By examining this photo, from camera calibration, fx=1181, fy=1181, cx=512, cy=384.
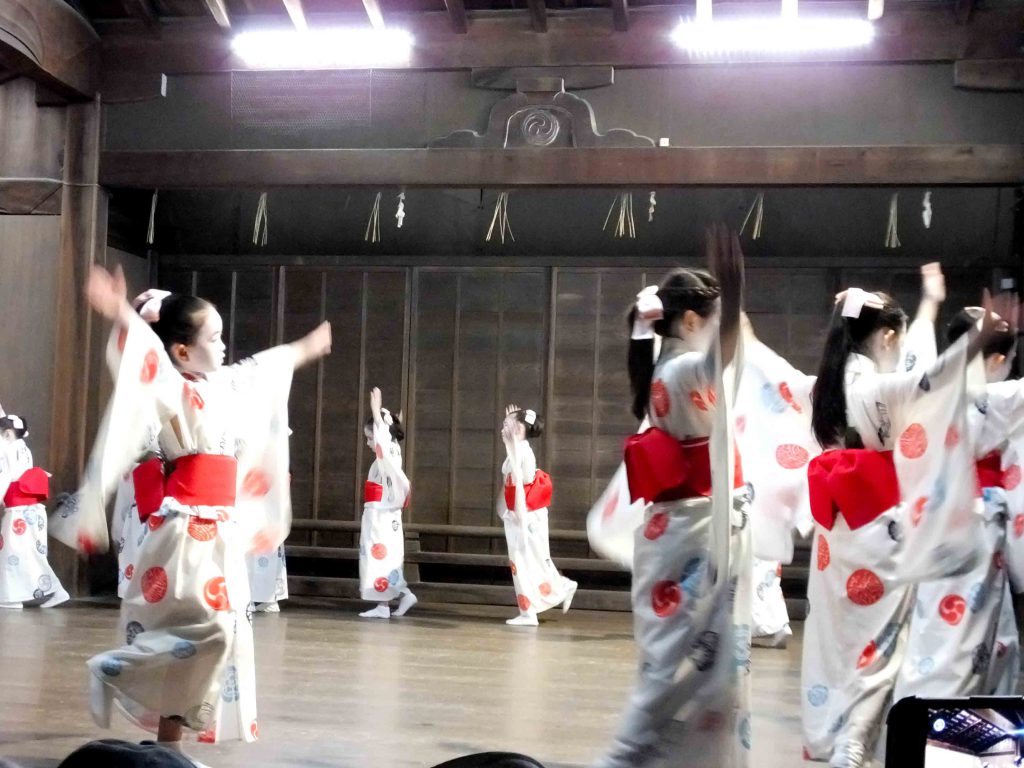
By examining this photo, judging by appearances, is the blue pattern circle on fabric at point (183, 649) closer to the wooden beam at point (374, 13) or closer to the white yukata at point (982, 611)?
the white yukata at point (982, 611)

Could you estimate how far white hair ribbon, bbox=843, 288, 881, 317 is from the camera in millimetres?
3320

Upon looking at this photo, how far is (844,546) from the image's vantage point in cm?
329

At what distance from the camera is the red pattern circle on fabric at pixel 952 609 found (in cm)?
358

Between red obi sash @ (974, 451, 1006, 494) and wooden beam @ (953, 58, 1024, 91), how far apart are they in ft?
14.2

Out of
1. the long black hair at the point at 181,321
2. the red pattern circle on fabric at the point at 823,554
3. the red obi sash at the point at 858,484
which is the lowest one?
the red pattern circle on fabric at the point at 823,554

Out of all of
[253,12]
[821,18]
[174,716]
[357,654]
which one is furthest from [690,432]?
[253,12]

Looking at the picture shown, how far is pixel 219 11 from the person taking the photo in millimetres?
7809

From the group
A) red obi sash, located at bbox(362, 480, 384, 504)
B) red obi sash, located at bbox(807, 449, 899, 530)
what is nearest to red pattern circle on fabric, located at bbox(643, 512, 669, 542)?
red obi sash, located at bbox(807, 449, 899, 530)

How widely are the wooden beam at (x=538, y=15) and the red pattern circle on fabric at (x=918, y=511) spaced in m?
5.31

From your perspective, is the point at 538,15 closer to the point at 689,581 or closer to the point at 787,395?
the point at 787,395

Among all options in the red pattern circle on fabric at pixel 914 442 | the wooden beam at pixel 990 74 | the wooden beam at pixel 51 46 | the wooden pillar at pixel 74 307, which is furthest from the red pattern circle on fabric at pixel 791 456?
the wooden pillar at pixel 74 307

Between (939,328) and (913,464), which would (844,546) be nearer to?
(913,464)

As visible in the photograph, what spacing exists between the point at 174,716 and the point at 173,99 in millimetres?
5890

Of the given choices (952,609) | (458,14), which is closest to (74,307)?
(458,14)
